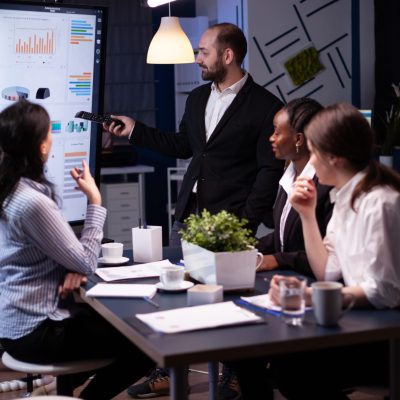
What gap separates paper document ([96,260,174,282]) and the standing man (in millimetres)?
1017

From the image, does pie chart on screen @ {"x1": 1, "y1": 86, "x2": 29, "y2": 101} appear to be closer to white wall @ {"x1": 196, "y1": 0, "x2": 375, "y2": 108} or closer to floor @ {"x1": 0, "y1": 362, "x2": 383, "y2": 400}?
floor @ {"x1": 0, "y1": 362, "x2": 383, "y2": 400}

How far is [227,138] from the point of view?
3967 mm

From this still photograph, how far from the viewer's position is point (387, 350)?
2365 millimetres

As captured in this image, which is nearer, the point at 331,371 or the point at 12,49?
the point at 331,371

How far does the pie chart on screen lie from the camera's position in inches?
140

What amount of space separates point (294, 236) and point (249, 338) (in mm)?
997

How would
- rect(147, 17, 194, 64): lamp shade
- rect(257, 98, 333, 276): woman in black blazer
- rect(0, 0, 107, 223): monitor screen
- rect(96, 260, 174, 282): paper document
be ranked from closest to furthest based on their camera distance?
1. rect(96, 260, 174, 282): paper document
2. rect(257, 98, 333, 276): woman in black blazer
3. rect(0, 0, 107, 223): monitor screen
4. rect(147, 17, 194, 64): lamp shade

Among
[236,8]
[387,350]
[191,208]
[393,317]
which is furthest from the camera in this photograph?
[236,8]

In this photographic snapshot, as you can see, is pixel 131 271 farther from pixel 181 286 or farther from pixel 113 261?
pixel 181 286

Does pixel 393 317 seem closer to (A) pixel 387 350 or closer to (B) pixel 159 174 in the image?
(A) pixel 387 350

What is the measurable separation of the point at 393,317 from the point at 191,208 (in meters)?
2.01

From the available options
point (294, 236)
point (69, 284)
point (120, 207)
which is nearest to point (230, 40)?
point (294, 236)

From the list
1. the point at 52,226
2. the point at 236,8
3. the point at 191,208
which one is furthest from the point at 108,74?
the point at 52,226

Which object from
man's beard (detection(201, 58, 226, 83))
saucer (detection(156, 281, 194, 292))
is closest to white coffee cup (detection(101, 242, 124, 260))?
saucer (detection(156, 281, 194, 292))
